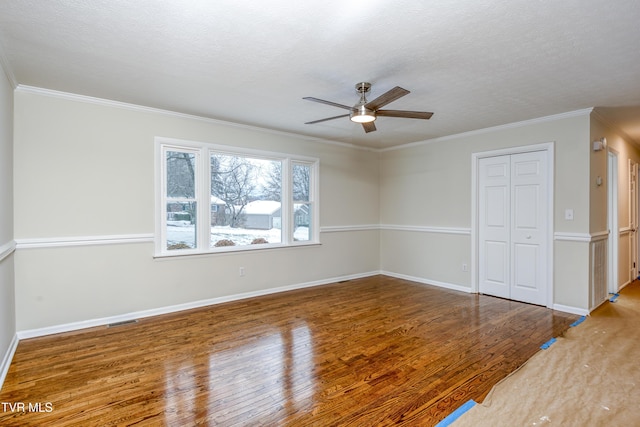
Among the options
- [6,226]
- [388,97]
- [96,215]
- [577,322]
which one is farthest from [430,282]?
[6,226]

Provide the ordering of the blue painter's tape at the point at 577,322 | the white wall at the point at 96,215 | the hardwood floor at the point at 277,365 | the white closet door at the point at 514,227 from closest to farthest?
the hardwood floor at the point at 277,365
the white wall at the point at 96,215
the blue painter's tape at the point at 577,322
the white closet door at the point at 514,227

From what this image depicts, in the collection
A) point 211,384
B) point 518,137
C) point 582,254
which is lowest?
point 211,384

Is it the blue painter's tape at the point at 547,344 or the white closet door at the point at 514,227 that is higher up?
the white closet door at the point at 514,227

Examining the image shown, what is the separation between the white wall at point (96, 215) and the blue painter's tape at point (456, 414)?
129 inches

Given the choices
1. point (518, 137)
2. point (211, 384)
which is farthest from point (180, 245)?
point (518, 137)

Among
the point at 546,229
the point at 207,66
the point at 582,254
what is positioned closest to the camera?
the point at 207,66

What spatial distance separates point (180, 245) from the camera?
425 centimetres

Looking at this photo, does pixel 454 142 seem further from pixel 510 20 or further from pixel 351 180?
pixel 510 20

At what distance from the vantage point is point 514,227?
4.64 m

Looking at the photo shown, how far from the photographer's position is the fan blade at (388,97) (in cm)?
256

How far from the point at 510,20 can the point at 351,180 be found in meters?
4.02

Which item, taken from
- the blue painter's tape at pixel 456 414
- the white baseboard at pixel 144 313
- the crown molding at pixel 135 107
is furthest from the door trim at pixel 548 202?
the blue painter's tape at pixel 456 414

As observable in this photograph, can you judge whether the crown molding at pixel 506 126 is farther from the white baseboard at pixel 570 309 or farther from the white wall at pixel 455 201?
the white baseboard at pixel 570 309

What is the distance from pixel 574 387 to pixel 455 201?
3283mm
